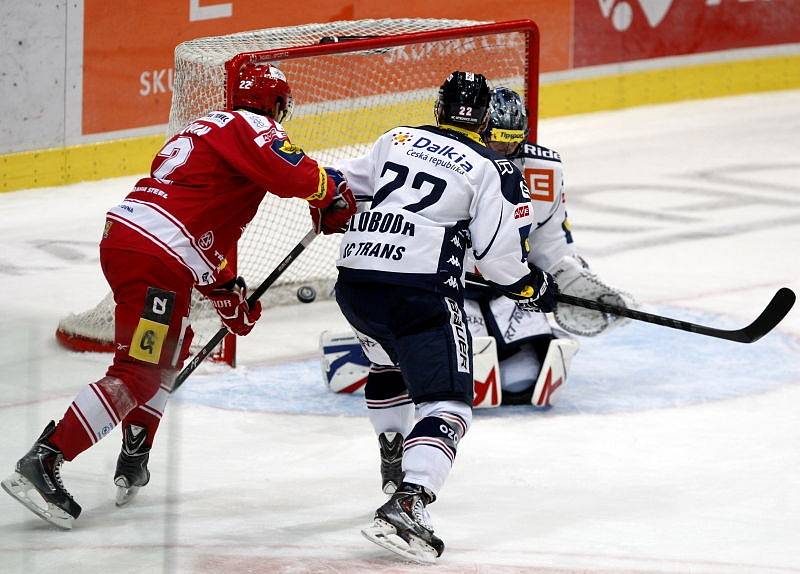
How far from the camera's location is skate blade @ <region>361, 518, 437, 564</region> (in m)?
3.73

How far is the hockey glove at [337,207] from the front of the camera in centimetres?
420

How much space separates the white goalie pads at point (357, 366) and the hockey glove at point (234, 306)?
0.76 metres

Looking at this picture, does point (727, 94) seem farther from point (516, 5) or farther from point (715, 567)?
point (715, 567)

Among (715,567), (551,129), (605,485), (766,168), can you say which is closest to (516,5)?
(551,129)

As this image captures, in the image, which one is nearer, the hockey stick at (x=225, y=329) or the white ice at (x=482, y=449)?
the white ice at (x=482, y=449)

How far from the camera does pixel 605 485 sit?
14.8ft

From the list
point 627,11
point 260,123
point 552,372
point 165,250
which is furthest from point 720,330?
point 627,11

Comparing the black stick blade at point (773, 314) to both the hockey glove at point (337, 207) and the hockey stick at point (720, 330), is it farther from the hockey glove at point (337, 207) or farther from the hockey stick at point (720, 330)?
the hockey glove at point (337, 207)

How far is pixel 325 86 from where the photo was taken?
694 cm

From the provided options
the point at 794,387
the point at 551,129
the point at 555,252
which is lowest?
the point at 551,129

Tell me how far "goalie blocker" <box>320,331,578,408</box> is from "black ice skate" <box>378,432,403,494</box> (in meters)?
0.78

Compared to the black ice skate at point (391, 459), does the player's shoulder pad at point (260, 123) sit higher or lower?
higher

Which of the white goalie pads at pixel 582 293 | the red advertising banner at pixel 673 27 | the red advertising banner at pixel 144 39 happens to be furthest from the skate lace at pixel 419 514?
the red advertising banner at pixel 673 27

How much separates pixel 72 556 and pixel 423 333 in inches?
38.0
